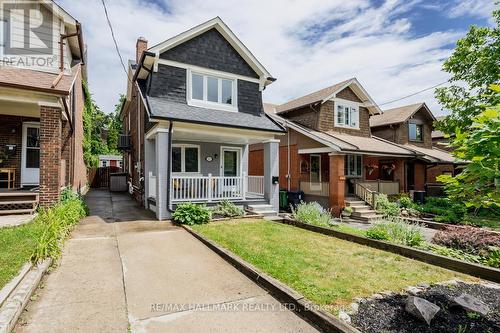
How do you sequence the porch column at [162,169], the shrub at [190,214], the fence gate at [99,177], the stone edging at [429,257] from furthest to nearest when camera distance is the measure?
the fence gate at [99,177] < the porch column at [162,169] < the shrub at [190,214] < the stone edging at [429,257]

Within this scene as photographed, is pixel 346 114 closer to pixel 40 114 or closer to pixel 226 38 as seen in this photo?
pixel 226 38

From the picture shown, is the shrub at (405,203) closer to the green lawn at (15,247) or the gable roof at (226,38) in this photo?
the gable roof at (226,38)

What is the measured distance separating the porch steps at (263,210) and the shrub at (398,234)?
487 centimetres

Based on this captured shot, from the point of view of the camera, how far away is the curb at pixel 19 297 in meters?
3.06

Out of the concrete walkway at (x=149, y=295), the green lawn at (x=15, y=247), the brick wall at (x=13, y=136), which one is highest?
the brick wall at (x=13, y=136)

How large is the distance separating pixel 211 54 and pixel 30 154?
895cm

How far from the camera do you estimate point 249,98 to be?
13672 mm

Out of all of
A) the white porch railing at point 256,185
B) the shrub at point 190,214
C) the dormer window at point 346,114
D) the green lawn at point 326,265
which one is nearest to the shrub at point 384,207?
the dormer window at point 346,114

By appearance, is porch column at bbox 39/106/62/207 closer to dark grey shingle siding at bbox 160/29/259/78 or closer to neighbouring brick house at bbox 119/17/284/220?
neighbouring brick house at bbox 119/17/284/220

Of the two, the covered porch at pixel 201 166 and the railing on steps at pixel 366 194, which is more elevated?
the covered porch at pixel 201 166

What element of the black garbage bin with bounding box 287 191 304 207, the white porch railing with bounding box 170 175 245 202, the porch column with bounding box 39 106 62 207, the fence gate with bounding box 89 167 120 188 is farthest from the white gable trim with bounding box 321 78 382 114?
the fence gate with bounding box 89 167 120 188

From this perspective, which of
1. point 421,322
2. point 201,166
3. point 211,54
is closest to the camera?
point 421,322

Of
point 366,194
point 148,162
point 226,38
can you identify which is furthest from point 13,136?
point 366,194

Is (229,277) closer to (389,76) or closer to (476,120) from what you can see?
(476,120)
